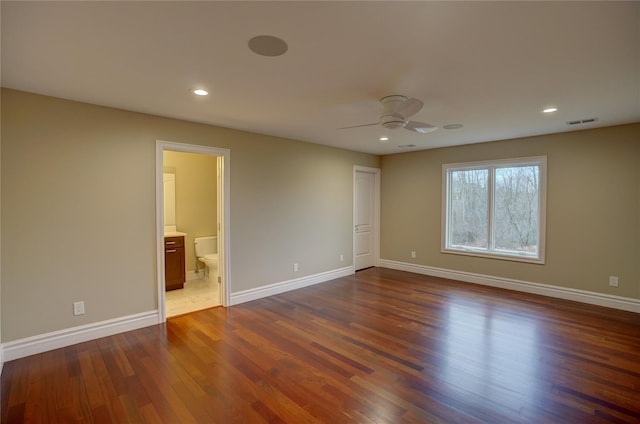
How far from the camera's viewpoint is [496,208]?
5.33 meters

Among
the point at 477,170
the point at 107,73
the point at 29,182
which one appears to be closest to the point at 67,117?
the point at 29,182

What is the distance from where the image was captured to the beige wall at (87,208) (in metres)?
2.84

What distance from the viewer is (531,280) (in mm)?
4914

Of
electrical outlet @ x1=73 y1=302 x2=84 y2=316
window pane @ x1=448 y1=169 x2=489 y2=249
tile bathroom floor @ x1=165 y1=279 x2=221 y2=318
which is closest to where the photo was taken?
electrical outlet @ x1=73 y1=302 x2=84 y2=316

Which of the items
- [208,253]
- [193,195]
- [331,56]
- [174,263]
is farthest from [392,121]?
[208,253]

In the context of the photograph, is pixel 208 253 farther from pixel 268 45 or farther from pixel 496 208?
pixel 496 208

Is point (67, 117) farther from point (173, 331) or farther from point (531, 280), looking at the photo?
point (531, 280)

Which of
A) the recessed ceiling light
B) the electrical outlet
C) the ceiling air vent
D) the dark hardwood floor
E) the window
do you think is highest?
the ceiling air vent

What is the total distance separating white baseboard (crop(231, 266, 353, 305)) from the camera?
14.6ft

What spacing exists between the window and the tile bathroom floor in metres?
4.18

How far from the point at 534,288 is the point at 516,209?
4.14ft

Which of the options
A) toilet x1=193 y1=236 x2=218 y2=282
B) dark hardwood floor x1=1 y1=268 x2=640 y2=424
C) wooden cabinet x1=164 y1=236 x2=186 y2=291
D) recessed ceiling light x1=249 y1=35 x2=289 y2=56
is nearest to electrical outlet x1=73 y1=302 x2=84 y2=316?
dark hardwood floor x1=1 y1=268 x2=640 y2=424

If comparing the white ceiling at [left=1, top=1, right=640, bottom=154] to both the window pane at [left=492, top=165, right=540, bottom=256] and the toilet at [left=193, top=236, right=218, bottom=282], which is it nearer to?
the window pane at [left=492, top=165, right=540, bottom=256]

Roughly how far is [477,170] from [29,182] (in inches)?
241
